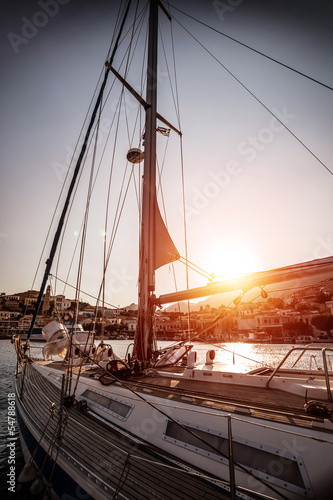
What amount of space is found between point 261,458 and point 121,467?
6.10ft

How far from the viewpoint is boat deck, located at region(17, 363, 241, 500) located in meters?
2.63

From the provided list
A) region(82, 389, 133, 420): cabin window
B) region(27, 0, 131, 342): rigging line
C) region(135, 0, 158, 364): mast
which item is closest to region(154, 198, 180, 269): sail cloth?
region(135, 0, 158, 364): mast

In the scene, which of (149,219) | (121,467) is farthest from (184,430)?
(149,219)

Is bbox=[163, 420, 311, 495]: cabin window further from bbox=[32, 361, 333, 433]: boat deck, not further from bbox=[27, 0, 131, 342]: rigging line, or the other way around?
bbox=[27, 0, 131, 342]: rigging line

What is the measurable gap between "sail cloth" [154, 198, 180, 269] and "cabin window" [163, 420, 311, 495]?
5362 millimetres

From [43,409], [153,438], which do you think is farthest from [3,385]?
[153,438]

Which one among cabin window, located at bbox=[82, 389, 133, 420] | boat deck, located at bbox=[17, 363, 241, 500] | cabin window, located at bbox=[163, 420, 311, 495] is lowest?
boat deck, located at bbox=[17, 363, 241, 500]

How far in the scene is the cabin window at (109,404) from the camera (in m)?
4.30

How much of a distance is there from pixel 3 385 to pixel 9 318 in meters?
92.1

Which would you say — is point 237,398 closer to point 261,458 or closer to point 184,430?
point 184,430

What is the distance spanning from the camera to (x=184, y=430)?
3.48m

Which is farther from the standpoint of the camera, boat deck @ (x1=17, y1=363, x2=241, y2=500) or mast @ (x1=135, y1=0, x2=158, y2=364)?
mast @ (x1=135, y1=0, x2=158, y2=364)

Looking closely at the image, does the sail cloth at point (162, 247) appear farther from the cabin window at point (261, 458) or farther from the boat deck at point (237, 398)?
the cabin window at point (261, 458)

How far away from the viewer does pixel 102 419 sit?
443cm
